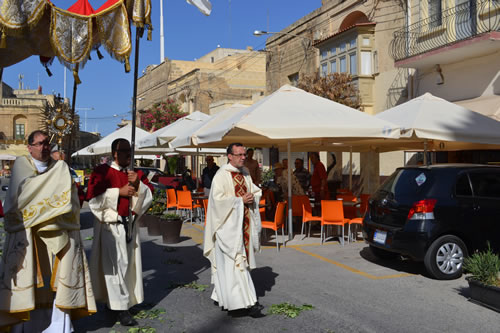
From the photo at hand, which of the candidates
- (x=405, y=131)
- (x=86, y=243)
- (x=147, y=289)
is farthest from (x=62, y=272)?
(x=405, y=131)

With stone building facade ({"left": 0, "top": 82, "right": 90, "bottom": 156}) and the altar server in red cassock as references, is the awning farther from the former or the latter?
stone building facade ({"left": 0, "top": 82, "right": 90, "bottom": 156})

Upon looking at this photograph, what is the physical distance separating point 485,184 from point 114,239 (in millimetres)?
5416

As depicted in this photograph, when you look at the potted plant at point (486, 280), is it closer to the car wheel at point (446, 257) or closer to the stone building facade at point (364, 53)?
the car wheel at point (446, 257)

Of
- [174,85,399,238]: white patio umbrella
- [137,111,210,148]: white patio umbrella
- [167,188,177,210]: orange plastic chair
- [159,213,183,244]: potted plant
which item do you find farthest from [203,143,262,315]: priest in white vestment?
[167,188,177,210]: orange plastic chair

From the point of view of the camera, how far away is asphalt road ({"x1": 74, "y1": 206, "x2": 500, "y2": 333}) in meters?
4.97

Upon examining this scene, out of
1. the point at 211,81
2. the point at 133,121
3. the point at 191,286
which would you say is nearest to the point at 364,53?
the point at 191,286

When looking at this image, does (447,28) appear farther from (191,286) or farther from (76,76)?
(76,76)

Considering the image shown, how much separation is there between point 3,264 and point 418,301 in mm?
4608

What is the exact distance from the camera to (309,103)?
31.9ft

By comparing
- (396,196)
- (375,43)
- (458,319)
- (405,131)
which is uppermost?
(375,43)

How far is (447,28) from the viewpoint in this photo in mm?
14922

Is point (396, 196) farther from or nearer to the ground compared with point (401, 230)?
farther from the ground

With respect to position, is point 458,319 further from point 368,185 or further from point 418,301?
point 368,185

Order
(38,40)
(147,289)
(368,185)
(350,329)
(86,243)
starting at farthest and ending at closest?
(368,185), (86,243), (147,289), (38,40), (350,329)
